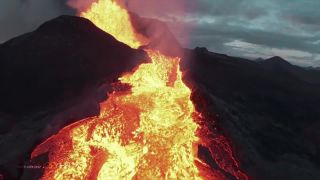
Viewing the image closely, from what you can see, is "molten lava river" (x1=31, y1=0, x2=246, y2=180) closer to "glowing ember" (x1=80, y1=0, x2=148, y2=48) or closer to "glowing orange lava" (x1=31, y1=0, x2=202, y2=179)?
"glowing orange lava" (x1=31, y1=0, x2=202, y2=179)

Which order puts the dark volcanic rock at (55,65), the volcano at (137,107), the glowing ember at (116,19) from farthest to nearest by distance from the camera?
the dark volcanic rock at (55,65) < the glowing ember at (116,19) < the volcano at (137,107)

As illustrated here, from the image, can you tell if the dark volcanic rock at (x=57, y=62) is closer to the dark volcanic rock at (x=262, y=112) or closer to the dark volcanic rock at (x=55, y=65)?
the dark volcanic rock at (x=55, y=65)

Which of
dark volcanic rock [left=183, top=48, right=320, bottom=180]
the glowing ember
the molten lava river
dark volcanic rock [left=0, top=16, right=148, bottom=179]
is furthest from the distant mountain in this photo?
the molten lava river

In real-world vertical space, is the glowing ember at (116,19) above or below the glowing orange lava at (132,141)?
above

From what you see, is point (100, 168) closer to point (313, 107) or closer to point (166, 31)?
point (166, 31)

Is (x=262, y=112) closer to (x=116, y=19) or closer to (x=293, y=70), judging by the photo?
(x=116, y=19)

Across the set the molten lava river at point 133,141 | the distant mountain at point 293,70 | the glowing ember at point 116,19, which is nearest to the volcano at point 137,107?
the molten lava river at point 133,141

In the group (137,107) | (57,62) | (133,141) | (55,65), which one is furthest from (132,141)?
(57,62)

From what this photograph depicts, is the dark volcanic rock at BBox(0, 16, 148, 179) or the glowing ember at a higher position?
the glowing ember
